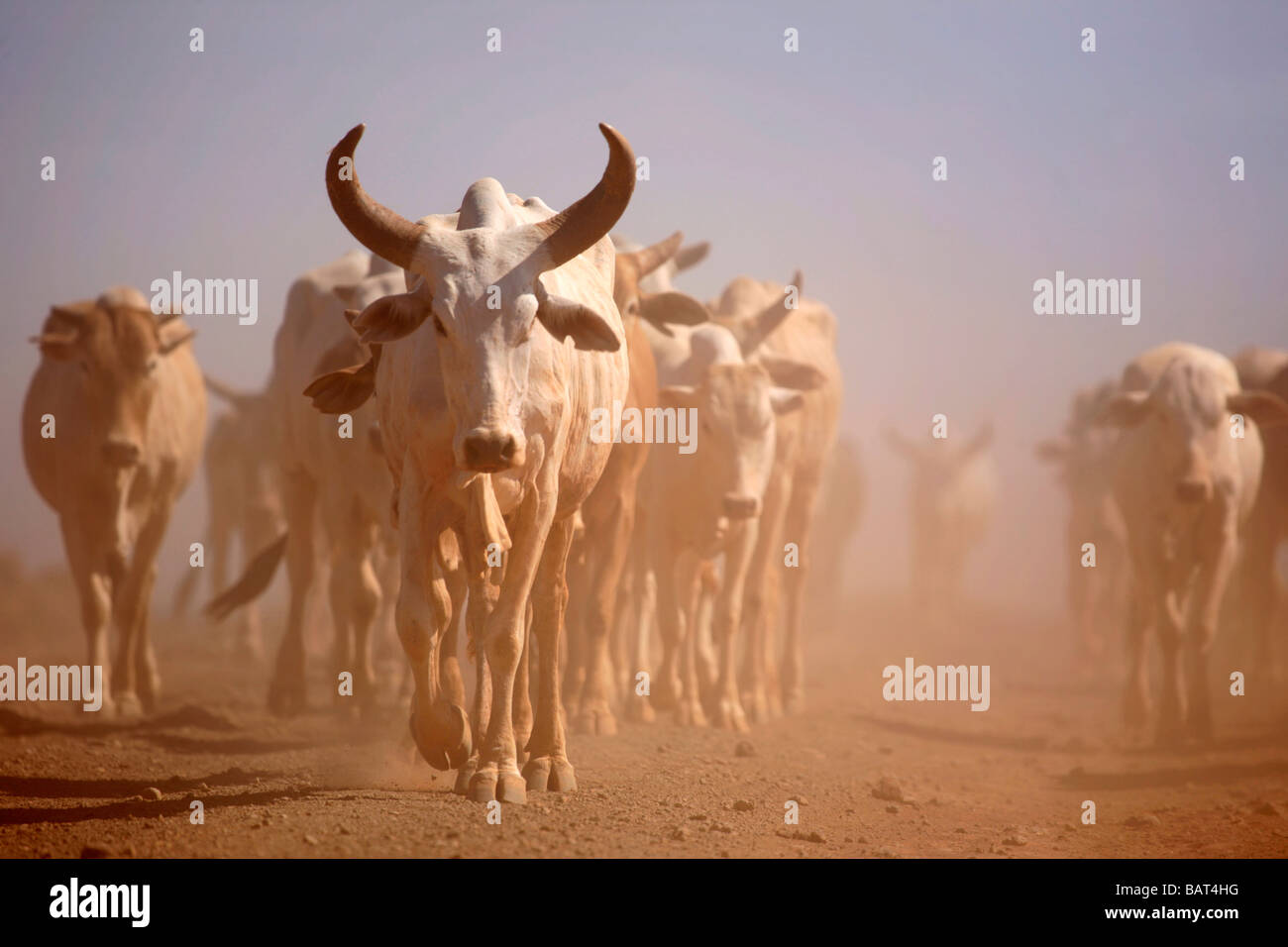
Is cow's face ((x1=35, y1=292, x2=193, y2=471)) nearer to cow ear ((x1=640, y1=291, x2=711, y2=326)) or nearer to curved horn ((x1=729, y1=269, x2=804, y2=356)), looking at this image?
cow ear ((x1=640, y1=291, x2=711, y2=326))

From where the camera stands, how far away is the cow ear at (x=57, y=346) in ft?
36.0

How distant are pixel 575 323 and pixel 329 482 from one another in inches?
150

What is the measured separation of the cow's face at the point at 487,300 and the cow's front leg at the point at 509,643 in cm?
64

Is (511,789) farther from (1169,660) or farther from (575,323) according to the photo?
(1169,660)

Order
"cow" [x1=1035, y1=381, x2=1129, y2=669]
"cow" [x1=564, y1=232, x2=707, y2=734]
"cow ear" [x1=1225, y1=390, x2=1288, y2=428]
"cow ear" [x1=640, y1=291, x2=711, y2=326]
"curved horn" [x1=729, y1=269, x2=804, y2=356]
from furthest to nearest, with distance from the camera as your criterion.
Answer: "cow" [x1=1035, y1=381, x2=1129, y2=669], "curved horn" [x1=729, y1=269, x2=804, y2=356], "cow ear" [x1=1225, y1=390, x2=1288, y2=428], "cow ear" [x1=640, y1=291, x2=711, y2=326], "cow" [x1=564, y1=232, x2=707, y2=734]

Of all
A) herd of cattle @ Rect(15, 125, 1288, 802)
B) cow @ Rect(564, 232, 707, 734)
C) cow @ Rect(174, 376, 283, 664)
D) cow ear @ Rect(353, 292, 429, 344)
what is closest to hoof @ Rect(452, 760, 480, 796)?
herd of cattle @ Rect(15, 125, 1288, 802)

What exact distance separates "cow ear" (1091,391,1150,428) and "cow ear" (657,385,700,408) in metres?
3.38

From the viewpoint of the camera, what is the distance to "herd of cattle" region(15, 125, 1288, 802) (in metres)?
6.88

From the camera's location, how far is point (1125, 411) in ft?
39.6

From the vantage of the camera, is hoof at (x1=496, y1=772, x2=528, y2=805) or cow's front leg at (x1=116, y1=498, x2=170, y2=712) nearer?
hoof at (x1=496, y1=772, x2=528, y2=805)

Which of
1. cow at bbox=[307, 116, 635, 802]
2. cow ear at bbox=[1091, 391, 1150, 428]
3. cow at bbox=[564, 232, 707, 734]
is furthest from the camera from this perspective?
cow ear at bbox=[1091, 391, 1150, 428]
